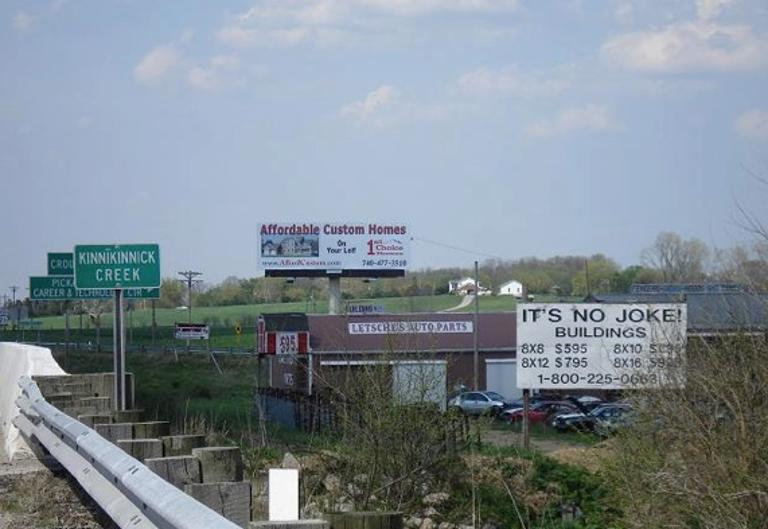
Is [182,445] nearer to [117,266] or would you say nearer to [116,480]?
[116,480]

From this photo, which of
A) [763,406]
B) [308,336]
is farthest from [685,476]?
[308,336]

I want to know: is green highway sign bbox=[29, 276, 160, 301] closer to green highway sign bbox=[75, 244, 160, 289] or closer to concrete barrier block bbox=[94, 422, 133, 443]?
A: green highway sign bbox=[75, 244, 160, 289]

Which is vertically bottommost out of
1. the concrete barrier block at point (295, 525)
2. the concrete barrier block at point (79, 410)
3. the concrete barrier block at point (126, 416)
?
the concrete barrier block at point (79, 410)

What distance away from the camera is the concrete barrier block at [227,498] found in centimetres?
691

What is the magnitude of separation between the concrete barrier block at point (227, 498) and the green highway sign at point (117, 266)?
1286cm

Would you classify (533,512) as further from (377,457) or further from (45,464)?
(45,464)

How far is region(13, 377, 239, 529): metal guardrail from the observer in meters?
6.01

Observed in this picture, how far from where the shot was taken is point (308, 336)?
70062 mm

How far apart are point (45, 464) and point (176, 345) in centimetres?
9885

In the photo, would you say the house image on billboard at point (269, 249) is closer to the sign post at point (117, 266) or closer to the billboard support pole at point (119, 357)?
the sign post at point (117, 266)

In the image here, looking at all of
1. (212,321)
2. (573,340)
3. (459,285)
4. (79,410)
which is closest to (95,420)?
(79,410)

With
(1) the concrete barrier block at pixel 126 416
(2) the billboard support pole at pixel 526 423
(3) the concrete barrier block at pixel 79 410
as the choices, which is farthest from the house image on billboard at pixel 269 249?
(1) the concrete barrier block at pixel 126 416

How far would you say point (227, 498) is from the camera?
22.8ft

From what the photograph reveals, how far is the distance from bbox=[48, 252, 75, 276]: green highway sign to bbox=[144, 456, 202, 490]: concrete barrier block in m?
31.0
